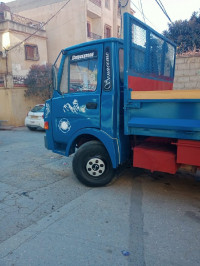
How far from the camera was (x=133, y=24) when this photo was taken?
141 inches

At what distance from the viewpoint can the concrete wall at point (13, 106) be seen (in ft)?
44.7

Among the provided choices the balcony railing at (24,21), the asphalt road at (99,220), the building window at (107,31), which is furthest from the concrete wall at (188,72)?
the building window at (107,31)

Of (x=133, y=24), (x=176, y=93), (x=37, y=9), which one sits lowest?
(x=176, y=93)

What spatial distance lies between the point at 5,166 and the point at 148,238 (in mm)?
4157

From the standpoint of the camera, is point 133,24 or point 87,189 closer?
point 133,24

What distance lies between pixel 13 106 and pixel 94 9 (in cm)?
1159

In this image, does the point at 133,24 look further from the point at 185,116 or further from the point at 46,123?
the point at 46,123

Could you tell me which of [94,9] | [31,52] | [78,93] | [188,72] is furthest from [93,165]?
[94,9]

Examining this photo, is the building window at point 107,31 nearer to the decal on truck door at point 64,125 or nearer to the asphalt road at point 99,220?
the decal on truck door at point 64,125

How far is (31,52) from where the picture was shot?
16469 mm

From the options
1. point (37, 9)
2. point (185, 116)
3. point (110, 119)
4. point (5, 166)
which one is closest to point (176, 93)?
point (185, 116)

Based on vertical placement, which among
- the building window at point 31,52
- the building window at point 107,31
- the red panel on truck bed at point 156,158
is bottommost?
the red panel on truck bed at point 156,158

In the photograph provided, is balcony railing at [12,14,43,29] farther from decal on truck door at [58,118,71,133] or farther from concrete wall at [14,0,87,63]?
decal on truck door at [58,118,71,133]

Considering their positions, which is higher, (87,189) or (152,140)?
(152,140)
